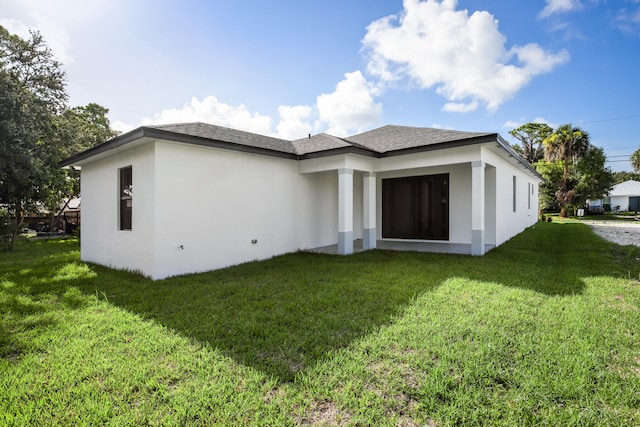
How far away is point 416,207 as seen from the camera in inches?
472

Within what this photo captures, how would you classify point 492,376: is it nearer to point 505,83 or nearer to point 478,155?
point 478,155

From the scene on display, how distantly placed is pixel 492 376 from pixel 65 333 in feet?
15.9

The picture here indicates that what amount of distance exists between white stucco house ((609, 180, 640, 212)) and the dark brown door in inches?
1591

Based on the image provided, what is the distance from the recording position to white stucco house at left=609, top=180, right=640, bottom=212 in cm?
3750

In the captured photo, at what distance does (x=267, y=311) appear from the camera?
445cm

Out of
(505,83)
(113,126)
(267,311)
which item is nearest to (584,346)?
(267,311)

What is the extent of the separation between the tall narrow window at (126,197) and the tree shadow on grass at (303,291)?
1270mm

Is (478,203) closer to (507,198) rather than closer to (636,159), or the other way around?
(507,198)

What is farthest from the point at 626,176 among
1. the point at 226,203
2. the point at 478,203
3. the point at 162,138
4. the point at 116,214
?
the point at 116,214

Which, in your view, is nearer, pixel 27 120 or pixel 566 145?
pixel 27 120

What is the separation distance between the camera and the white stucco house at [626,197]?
123ft

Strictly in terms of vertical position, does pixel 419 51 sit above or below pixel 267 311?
above

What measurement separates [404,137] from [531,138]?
38.2m

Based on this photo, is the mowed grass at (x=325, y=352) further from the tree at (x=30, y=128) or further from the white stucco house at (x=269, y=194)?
the tree at (x=30, y=128)
